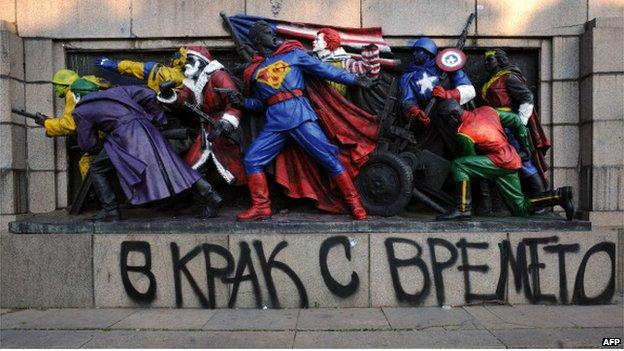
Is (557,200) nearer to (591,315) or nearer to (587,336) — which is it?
(591,315)

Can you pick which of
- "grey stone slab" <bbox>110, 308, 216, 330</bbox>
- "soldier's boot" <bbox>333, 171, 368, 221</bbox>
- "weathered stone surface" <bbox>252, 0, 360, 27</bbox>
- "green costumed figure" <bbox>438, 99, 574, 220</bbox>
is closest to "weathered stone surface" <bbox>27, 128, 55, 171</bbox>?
"grey stone slab" <bbox>110, 308, 216, 330</bbox>

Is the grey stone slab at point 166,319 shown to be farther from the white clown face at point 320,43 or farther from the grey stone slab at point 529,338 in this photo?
the white clown face at point 320,43

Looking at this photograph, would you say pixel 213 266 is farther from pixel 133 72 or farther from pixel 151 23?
pixel 151 23

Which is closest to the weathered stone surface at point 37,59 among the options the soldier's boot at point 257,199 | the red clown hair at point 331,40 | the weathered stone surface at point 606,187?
the soldier's boot at point 257,199

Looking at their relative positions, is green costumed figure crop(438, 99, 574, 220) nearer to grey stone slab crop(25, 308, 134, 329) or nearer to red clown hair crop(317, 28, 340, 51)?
red clown hair crop(317, 28, 340, 51)

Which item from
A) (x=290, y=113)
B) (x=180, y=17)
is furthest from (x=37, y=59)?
(x=290, y=113)

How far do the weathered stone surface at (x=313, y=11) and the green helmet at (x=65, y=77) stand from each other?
9.11 ft

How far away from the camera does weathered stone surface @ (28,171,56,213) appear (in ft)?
23.5

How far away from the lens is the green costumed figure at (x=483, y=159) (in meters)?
6.11

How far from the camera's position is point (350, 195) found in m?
6.18

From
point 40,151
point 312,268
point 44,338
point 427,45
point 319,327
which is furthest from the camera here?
point 40,151

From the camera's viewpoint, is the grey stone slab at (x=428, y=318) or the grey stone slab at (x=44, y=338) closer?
the grey stone slab at (x=44, y=338)

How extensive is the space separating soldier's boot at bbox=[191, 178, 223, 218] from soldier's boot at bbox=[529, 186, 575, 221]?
437 centimetres

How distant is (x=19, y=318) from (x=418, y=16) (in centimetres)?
687
